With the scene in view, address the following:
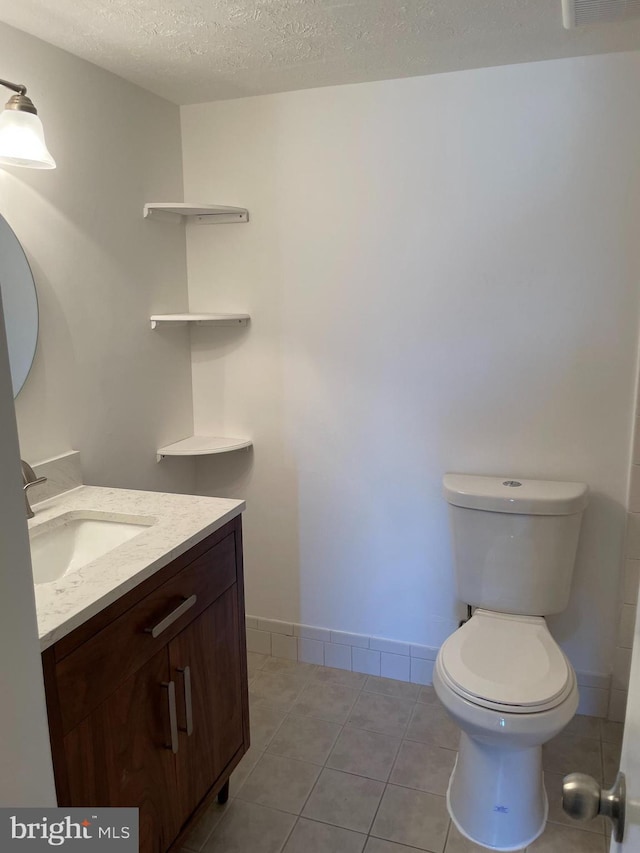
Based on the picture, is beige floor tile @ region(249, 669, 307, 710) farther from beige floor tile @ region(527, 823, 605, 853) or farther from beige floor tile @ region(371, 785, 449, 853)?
beige floor tile @ region(527, 823, 605, 853)

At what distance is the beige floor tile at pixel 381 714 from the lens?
2.14m

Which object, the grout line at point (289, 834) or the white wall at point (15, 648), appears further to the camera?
the grout line at point (289, 834)

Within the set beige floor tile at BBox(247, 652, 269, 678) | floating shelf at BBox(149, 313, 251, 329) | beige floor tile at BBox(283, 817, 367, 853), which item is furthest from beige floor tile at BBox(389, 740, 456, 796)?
floating shelf at BBox(149, 313, 251, 329)

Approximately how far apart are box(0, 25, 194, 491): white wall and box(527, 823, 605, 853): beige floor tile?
1596mm

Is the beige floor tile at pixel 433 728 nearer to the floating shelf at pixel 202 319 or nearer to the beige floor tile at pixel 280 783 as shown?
the beige floor tile at pixel 280 783

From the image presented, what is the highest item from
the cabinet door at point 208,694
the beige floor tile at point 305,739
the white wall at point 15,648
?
the white wall at point 15,648

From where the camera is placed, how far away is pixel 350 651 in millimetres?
2471

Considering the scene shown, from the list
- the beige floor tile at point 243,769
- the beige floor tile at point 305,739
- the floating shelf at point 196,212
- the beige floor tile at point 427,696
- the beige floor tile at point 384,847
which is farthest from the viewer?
the beige floor tile at point 427,696

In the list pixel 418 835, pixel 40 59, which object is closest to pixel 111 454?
pixel 40 59

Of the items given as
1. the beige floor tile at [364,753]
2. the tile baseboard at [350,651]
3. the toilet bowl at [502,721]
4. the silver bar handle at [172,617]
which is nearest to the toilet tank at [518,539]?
the toilet bowl at [502,721]

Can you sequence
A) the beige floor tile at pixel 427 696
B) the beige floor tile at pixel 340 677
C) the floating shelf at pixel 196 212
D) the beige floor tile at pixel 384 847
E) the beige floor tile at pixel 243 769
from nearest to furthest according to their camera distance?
1. the beige floor tile at pixel 384 847
2. the beige floor tile at pixel 243 769
3. the floating shelf at pixel 196 212
4. the beige floor tile at pixel 427 696
5. the beige floor tile at pixel 340 677

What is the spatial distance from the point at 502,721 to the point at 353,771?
0.61 metres

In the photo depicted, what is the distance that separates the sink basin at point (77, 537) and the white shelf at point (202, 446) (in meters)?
0.61

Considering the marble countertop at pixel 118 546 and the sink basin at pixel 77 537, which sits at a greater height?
the marble countertop at pixel 118 546
